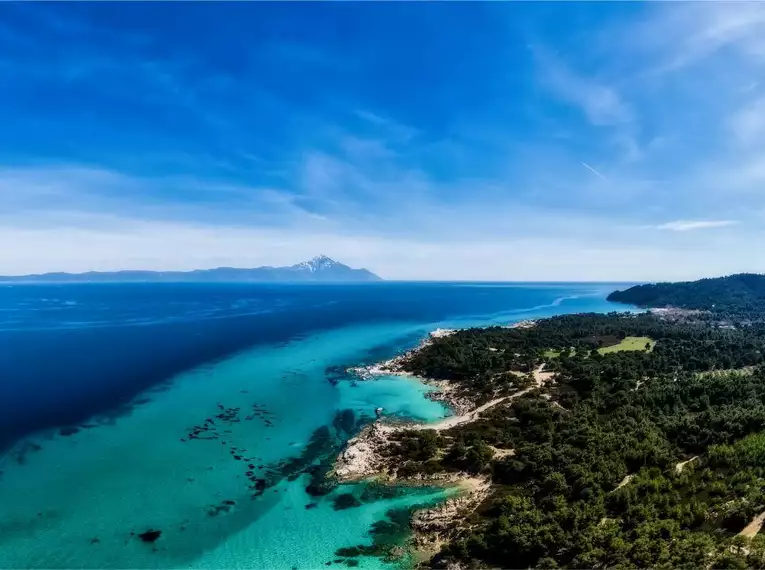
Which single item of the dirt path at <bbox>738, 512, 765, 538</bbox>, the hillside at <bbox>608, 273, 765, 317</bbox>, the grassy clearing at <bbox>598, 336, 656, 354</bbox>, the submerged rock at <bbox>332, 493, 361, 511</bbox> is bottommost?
the submerged rock at <bbox>332, 493, 361, 511</bbox>

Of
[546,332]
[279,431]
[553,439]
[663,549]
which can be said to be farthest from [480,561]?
[546,332]

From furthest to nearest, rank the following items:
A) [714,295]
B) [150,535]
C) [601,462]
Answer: [714,295]
[601,462]
[150,535]

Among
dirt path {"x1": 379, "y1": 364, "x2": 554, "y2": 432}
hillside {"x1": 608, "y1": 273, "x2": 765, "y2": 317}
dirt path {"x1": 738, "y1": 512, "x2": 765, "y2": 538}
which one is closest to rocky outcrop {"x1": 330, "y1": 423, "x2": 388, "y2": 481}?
Answer: dirt path {"x1": 379, "y1": 364, "x2": 554, "y2": 432}

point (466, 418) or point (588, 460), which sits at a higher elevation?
point (588, 460)

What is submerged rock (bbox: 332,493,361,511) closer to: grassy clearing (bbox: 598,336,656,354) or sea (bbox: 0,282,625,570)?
sea (bbox: 0,282,625,570)

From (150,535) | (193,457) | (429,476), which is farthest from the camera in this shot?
(193,457)

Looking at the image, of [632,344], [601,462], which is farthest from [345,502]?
[632,344]

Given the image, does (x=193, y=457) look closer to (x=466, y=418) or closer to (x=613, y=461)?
(x=466, y=418)
